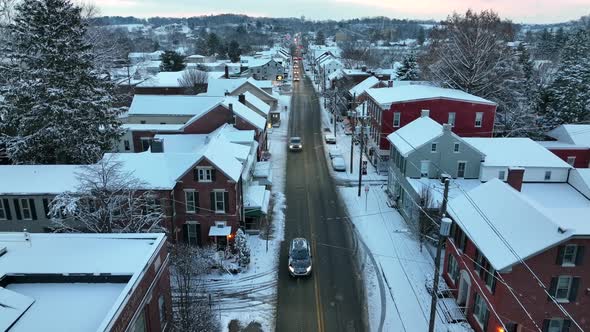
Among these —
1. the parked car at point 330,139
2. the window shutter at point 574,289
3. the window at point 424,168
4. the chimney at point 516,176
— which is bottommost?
the parked car at point 330,139

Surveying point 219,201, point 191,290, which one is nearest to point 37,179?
point 219,201

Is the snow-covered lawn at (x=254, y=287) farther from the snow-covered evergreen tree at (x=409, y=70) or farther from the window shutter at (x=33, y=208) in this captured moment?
the snow-covered evergreen tree at (x=409, y=70)

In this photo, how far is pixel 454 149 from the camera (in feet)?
118

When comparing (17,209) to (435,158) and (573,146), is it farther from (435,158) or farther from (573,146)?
(573,146)

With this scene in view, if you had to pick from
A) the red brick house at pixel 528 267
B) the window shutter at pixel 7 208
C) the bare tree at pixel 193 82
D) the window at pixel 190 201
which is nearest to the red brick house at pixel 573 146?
the red brick house at pixel 528 267

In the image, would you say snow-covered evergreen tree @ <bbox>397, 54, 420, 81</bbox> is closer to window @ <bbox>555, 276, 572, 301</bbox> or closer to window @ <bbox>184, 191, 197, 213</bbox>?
window @ <bbox>184, 191, 197, 213</bbox>

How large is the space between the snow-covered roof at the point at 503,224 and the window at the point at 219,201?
15.5 meters

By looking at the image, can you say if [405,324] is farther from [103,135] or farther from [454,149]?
[103,135]

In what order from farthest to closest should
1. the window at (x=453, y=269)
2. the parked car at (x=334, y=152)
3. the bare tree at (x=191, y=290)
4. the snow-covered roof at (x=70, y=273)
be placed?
1. the parked car at (x=334, y=152)
2. the window at (x=453, y=269)
3. the bare tree at (x=191, y=290)
4. the snow-covered roof at (x=70, y=273)

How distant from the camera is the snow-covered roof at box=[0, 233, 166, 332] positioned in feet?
47.2

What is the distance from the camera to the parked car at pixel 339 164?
4896 centimetres

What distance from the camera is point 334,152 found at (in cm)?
5516

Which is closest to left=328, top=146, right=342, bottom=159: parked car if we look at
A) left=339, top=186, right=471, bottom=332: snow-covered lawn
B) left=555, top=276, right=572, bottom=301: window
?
left=339, top=186, right=471, bottom=332: snow-covered lawn

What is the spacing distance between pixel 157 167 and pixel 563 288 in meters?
25.5
